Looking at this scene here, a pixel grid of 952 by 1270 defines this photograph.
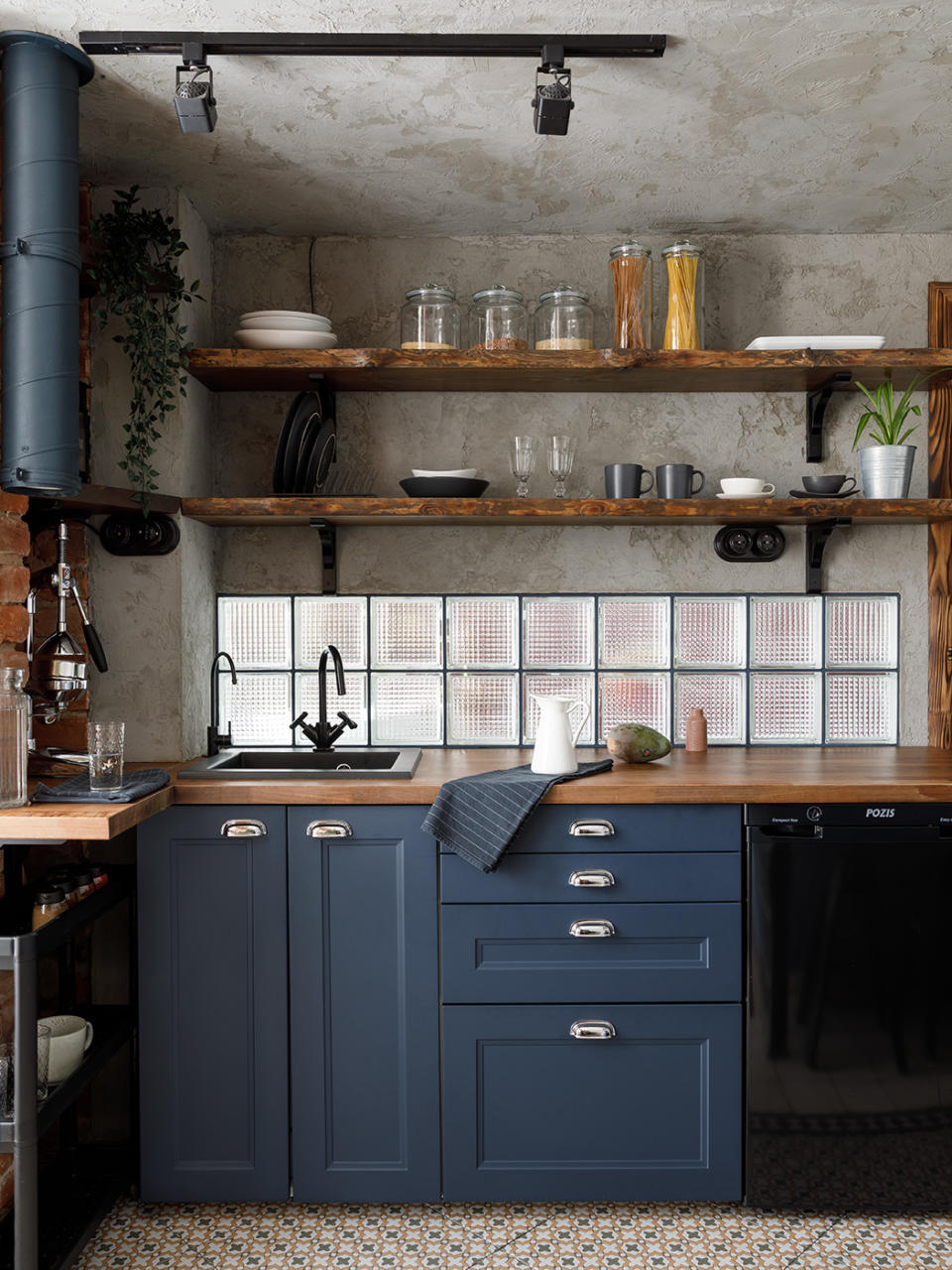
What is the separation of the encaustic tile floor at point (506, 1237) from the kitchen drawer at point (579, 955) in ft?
1.68

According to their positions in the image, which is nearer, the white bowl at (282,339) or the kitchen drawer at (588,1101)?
the kitchen drawer at (588,1101)

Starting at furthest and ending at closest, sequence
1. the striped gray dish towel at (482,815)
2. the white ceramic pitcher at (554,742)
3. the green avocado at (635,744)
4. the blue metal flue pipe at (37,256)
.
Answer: the green avocado at (635,744), the white ceramic pitcher at (554,742), the striped gray dish towel at (482,815), the blue metal flue pipe at (37,256)

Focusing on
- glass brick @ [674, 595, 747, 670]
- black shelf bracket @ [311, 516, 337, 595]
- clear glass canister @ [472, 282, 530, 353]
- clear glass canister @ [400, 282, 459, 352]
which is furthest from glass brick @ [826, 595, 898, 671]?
black shelf bracket @ [311, 516, 337, 595]

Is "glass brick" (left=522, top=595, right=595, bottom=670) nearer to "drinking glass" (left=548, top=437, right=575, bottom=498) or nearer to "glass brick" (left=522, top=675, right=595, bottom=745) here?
"glass brick" (left=522, top=675, right=595, bottom=745)

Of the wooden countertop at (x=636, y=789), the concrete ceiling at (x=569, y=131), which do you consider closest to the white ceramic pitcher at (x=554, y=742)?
the wooden countertop at (x=636, y=789)

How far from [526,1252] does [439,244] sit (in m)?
2.66

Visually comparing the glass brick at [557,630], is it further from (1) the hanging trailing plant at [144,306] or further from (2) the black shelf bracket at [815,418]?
(1) the hanging trailing plant at [144,306]

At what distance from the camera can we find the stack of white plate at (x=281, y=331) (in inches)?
104

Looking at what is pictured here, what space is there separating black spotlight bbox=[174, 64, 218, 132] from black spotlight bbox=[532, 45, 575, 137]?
66cm

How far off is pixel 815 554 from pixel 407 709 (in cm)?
131

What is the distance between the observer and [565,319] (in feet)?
8.95

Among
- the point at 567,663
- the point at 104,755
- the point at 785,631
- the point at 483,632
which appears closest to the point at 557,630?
the point at 567,663

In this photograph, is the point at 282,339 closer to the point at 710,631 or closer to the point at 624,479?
the point at 624,479

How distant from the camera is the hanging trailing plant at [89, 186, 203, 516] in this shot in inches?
96.0
